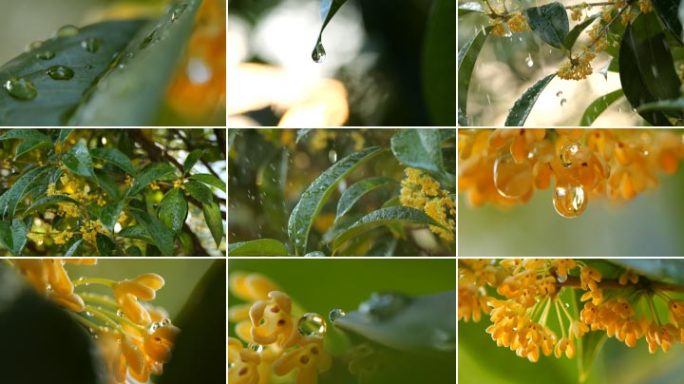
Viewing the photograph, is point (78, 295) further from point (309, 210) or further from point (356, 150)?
point (356, 150)

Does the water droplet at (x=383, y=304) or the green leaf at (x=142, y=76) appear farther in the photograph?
the water droplet at (x=383, y=304)

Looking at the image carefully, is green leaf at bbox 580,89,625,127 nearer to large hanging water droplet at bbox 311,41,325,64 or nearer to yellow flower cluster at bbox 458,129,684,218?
yellow flower cluster at bbox 458,129,684,218

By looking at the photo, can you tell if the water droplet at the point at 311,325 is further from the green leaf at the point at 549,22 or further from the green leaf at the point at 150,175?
the green leaf at the point at 549,22

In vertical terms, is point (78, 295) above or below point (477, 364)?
above

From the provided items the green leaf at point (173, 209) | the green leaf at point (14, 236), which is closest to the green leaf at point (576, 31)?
the green leaf at point (173, 209)

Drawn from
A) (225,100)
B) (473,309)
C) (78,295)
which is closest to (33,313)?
(78,295)
